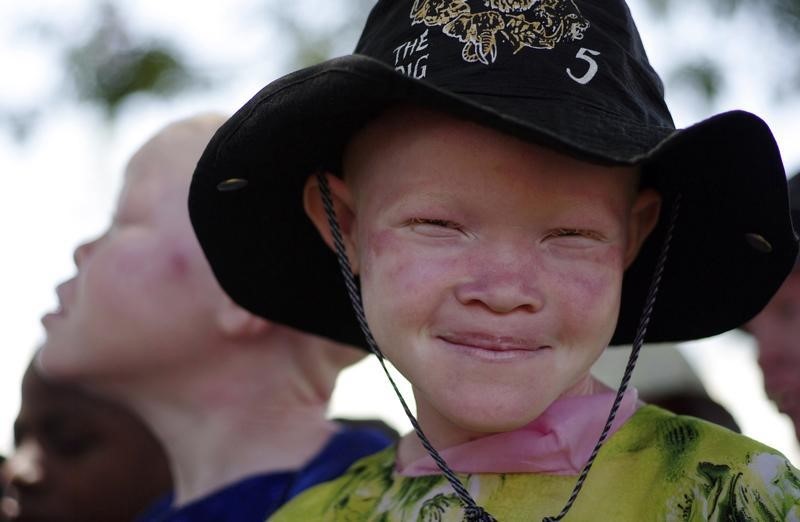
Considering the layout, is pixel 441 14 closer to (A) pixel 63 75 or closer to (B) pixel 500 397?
(B) pixel 500 397

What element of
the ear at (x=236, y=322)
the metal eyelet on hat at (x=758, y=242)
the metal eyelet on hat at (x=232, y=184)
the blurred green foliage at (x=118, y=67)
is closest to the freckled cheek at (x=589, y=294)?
the metal eyelet on hat at (x=758, y=242)

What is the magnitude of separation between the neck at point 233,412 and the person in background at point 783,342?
108cm

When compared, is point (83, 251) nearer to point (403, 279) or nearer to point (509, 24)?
point (403, 279)

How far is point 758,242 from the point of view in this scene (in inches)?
82.9

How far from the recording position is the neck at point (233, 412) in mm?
3102

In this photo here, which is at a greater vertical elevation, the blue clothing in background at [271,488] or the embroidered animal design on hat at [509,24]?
the embroidered animal design on hat at [509,24]

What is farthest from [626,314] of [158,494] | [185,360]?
[158,494]

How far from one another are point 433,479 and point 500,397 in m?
0.31

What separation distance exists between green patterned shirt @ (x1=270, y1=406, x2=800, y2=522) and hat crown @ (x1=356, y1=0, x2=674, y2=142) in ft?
1.63

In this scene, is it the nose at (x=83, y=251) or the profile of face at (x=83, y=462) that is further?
the profile of face at (x=83, y=462)

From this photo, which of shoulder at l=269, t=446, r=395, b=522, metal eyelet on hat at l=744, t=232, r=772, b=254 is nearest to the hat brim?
metal eyelet on hat at l=744, t=232, r=772, b=254

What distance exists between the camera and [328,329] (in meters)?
2.66

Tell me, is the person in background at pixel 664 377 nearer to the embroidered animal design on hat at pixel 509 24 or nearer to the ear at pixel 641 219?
the ear at pixel 641 219

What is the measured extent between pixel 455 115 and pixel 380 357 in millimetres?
439
